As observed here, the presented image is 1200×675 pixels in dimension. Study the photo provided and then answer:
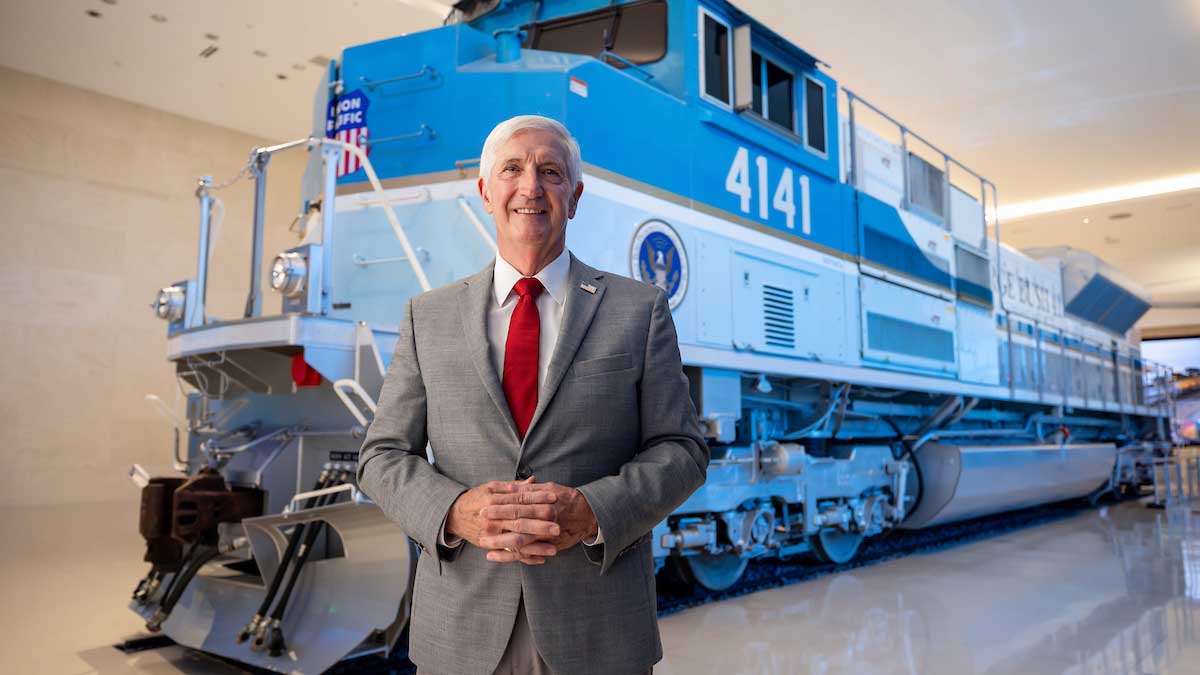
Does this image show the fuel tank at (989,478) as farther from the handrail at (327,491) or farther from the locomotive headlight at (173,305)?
the locomotive headlight at (173,305)

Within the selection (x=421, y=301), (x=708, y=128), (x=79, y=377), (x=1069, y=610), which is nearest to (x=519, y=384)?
(x=421, y=301)

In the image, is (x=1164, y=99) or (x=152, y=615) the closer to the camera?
(x=152, y=615)

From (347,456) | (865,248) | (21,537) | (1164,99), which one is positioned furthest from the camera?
(1164,99)

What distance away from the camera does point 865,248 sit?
589 cm

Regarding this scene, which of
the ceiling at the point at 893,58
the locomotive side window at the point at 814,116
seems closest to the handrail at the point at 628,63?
the locomotive side window at the point at 814,116

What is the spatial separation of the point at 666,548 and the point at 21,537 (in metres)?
6.68

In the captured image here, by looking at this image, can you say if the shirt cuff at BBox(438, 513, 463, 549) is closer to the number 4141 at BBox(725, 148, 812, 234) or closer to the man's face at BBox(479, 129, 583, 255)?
the man's face at BBox(479, 129, 583, 255)

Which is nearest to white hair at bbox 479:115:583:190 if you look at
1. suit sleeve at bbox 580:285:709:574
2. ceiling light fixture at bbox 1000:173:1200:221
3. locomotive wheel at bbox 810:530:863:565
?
suit sleeve at bbox 580:285:709:574

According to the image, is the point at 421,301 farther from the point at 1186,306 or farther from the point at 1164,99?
the point at 1186,306

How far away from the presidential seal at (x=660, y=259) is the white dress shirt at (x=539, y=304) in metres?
2.45

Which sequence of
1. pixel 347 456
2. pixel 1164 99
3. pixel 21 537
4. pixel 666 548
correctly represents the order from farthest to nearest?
1. pixel 1164 99
2. pixel 21 537
3. pixel 666 548
4. pixel 347 456

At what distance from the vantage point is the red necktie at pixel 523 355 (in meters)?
1.42

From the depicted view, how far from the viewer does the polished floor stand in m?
3.65

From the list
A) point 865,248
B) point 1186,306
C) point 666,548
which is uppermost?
point 1186,306
